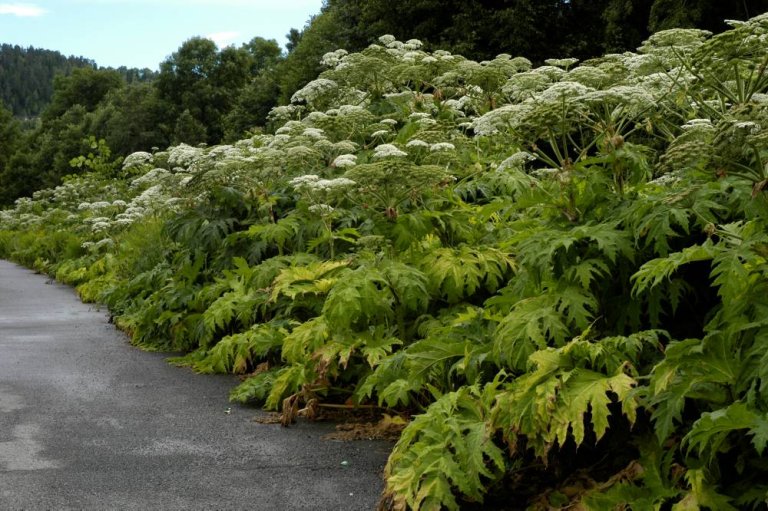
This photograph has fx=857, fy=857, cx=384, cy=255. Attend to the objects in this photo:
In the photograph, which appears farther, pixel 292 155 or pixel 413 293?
pixel 292 155

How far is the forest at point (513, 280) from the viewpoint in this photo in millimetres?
3879

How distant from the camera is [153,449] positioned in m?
5.95

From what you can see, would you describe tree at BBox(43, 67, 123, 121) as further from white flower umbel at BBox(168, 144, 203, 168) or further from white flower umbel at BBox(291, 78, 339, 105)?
white flower umbel at BBox(168, 144, 203, 168)

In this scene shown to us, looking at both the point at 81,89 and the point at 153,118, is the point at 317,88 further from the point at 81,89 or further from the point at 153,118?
the point at 81,89

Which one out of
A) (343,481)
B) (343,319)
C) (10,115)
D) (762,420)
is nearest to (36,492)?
(343,481)

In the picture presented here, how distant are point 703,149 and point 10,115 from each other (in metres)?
91.4

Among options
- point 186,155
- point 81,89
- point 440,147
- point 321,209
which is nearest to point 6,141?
point 81,89

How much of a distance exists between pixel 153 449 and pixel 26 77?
203 m

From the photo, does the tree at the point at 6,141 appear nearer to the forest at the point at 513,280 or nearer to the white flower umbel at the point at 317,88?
the forest at the point at 513,280

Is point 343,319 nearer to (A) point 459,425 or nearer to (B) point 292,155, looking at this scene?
(A) point 459,425

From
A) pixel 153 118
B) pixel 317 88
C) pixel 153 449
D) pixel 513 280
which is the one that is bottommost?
pixel 153 449

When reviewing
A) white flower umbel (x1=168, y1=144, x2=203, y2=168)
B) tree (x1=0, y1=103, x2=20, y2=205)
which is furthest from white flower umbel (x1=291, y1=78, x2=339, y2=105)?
tree (x1=0, y1=103, x2=20, y2=205)

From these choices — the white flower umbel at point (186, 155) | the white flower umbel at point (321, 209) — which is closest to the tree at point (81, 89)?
the white flower umbel at point (186, 155)

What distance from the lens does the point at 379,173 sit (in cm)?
673
